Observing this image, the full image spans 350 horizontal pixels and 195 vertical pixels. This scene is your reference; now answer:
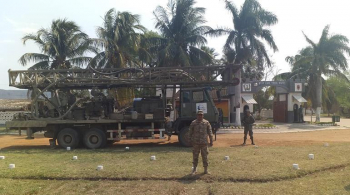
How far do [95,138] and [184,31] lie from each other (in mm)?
13832

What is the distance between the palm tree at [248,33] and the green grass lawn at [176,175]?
46.7 ft

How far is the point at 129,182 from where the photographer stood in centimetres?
690

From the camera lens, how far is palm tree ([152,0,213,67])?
77.3 feet

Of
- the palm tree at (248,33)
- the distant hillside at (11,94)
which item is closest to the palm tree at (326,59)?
the palm tree at (248,33)

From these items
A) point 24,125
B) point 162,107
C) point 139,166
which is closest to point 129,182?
point 139,166

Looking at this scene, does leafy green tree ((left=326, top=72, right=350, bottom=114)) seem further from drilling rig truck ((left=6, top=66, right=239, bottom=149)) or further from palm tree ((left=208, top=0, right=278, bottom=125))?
drilling rig truck ((left=6, top=66, right=239, bottom=149))

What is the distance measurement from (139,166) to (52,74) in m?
7.41

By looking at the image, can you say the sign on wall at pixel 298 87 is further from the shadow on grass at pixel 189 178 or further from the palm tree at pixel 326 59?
the shadow on grass at pixel 189 178

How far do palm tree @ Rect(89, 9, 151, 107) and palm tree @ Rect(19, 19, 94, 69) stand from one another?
1.48 m

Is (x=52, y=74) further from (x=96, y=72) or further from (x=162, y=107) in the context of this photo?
(x=162, y=107)

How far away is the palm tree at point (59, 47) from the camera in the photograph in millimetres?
22781

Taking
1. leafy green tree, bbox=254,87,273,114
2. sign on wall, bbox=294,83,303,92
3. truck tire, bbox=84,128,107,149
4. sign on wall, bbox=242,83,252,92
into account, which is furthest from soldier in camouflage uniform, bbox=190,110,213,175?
leafy green tree, bbox=254,87,273,114

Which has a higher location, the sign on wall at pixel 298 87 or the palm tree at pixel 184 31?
the palm tree at pixel 184 31

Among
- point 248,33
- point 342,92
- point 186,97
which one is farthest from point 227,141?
point 342,92
